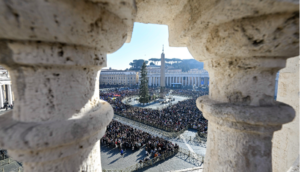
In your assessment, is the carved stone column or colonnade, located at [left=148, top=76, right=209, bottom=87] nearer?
the carved stone column

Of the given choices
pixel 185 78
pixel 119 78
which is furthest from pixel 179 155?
pixel 119 78

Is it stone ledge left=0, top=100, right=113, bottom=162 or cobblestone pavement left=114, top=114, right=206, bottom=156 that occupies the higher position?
stone ledge left=0, top=100, right=113, bottom=162

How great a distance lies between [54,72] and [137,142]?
351 inches

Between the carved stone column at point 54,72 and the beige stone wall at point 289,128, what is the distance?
7.90 feet

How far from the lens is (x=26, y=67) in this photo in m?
0.78

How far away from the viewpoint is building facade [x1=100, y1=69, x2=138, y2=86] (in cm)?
5228

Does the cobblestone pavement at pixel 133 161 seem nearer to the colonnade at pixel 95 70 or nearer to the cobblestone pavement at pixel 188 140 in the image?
the cobblestone pavement at pixel 188 140

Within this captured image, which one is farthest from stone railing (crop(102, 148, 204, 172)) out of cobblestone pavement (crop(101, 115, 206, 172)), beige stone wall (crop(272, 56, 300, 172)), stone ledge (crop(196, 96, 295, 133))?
stone ledge (crop(196, 96, 295, 133))

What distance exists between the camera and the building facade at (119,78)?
172 feet

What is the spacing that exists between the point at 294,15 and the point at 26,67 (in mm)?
1533

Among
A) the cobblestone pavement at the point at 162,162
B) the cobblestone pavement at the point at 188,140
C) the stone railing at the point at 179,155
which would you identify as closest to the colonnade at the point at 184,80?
the cobblestone pavement at the point at 188,140

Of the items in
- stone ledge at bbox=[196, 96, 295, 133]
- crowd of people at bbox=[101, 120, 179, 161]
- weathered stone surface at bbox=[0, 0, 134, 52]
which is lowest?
crowd of people at bbox=[101, 120, 179, 161]

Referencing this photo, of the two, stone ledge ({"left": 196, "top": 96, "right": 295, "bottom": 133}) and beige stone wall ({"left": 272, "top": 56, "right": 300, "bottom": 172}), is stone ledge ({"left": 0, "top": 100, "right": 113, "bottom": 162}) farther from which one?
beige stone wall ({"left": 272, "top": 56, "right": 300, "bottom": 172})

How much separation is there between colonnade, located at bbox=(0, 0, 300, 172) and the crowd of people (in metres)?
7.29
